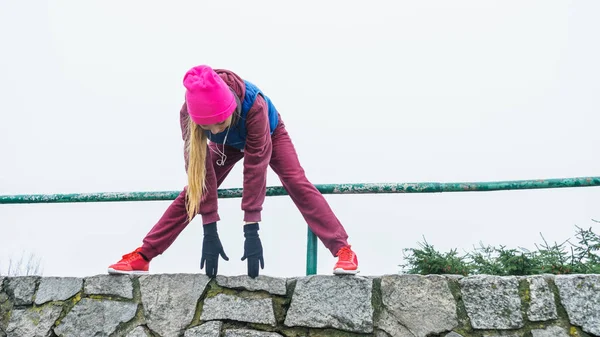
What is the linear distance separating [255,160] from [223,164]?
13.2 inches

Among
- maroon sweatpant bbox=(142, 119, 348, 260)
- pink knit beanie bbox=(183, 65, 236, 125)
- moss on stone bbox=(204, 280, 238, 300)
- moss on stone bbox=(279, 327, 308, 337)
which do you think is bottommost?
moss on stone bbox=(279, 327, 308, 337)

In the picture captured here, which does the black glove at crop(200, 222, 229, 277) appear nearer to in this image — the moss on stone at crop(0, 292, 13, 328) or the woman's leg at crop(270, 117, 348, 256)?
the woman's leg at crop(270, 117, 348, 256)

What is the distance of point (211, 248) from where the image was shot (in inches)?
111

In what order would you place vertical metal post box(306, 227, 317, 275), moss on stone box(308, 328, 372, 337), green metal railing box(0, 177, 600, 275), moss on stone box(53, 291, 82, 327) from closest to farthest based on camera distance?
moss on stone box(308, 328, 372, 337), green metal railing box(0, 177, 600, 275), vertical metal post box(306, 227, 317, 275), moss on stone box(53, 291, 82, 327)

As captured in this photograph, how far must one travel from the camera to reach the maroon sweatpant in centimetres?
290

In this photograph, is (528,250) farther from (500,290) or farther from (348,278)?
(348,278)

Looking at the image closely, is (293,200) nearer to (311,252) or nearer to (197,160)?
(311,252)

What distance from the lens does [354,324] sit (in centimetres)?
273

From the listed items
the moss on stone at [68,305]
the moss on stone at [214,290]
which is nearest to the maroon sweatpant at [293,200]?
the moss on stone at [214,290]

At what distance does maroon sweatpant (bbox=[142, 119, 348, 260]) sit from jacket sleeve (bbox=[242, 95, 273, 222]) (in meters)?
0.21

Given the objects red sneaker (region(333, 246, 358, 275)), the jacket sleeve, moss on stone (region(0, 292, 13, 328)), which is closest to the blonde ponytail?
the jacket sleeve

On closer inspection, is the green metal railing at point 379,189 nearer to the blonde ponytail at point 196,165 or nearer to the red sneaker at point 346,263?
the red sneaker at point 346,263

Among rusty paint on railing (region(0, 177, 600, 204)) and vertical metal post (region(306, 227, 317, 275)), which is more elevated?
rusty paint on railing (region(0, 177, 600, 204))

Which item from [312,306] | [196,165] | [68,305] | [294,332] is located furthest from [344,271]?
[68,305]
